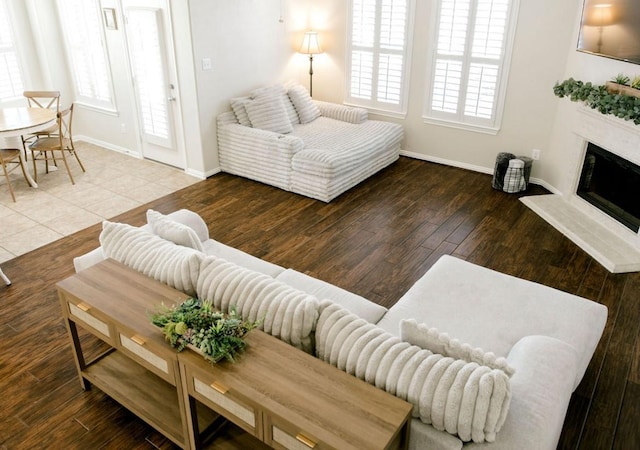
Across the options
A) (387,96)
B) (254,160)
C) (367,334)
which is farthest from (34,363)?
(387,96)

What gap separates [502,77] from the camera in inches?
222

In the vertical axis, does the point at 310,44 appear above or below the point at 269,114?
above

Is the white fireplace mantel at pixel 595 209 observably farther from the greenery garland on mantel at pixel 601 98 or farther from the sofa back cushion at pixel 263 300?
the sofa back cushion at pixel 263 300

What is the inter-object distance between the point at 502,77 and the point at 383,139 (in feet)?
4.86

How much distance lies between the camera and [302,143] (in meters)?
5.50

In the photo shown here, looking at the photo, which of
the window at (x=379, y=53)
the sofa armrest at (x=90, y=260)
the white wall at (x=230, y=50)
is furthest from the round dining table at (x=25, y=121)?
the window at (x=379, y=53)

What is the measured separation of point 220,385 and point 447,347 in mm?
954

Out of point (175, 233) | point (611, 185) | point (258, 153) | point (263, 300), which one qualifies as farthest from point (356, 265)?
point (611, 185)

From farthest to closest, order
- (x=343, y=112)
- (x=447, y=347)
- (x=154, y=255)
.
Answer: (x=343, y=112) → (x=154, y=255) → (x=447, y=347)

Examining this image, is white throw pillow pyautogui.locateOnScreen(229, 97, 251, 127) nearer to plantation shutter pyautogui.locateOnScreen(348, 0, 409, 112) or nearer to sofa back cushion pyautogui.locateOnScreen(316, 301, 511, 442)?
plantation shutter pyautogui.locateOnScreen(348, 0, 409, 112)

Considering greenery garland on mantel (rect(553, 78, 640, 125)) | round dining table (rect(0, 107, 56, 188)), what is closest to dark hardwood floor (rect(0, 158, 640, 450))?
greenery garland on mantel (rect(553, 78, 640, 125))

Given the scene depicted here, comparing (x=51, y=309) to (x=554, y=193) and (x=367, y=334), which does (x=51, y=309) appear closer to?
(x=367, y=334)

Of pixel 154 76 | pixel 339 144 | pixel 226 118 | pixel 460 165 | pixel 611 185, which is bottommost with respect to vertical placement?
pixel 460 165

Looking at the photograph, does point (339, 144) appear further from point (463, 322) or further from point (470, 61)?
point (463, 322)
